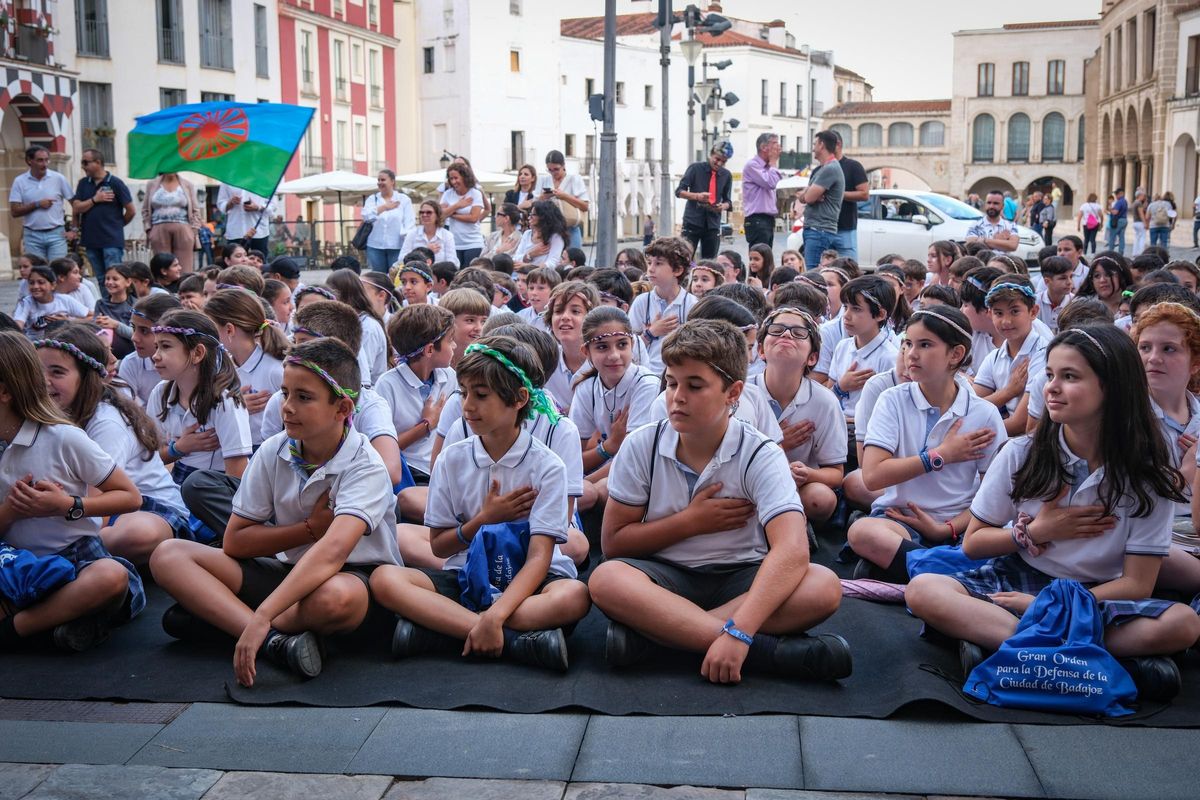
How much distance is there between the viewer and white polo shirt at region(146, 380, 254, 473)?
5.66 m

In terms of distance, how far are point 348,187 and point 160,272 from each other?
2100cm

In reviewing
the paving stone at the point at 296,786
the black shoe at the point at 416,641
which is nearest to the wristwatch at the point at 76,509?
Result: the black shoe at the point at 416,641

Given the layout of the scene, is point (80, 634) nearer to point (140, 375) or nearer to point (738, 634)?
point (738, 634)

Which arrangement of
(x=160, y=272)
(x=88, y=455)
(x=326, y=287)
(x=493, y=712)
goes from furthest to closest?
(x=160, y=272) → (x=326, y=287) → (x=88, y=455) → (x=493, y=712)

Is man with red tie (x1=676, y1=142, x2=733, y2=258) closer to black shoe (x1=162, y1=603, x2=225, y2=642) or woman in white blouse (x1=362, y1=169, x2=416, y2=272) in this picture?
woman in white blouse (x1=362, y1=169, x2=416, y2=272)

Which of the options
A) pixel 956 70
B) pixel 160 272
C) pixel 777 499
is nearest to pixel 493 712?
pixel 777 499

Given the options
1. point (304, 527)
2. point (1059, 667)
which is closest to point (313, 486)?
point (304, 527)

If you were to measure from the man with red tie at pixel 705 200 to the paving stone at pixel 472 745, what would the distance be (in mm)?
9682

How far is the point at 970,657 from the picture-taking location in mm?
4145

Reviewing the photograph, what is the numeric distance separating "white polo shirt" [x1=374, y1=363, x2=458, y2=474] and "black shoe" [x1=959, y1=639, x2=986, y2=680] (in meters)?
3.10

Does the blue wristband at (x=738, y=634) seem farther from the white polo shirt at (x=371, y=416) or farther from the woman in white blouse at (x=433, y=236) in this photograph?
the woman in white blouse at (x=433, y=236)

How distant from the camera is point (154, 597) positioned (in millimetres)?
5359

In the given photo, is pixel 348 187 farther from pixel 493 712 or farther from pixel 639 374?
pixel 493 712

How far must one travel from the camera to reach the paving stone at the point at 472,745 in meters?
3.63
